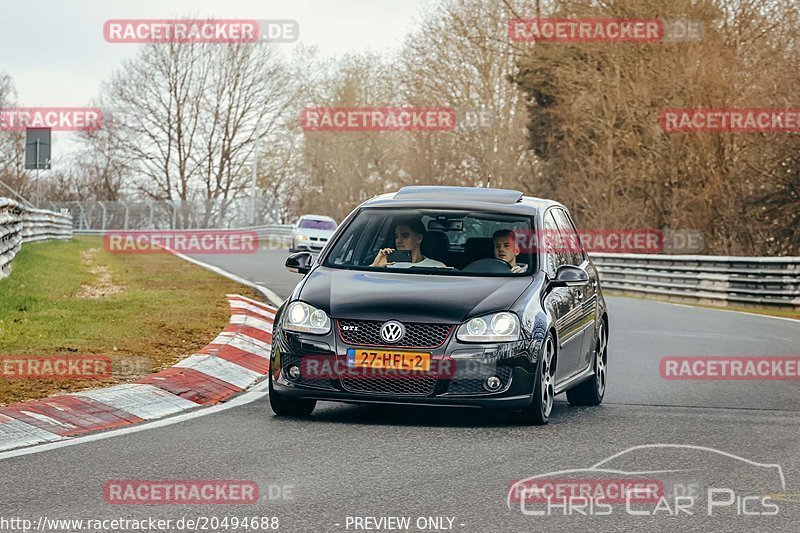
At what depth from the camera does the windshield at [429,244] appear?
1021 cm

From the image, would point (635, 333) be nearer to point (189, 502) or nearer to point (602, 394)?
point (602, 394)

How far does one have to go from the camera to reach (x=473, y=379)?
907 cm

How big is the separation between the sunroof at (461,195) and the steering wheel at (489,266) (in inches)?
24.8

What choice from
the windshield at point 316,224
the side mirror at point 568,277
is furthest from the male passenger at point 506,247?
the windshield at point 316,224

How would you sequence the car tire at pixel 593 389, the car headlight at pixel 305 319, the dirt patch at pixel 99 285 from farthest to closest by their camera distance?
1. the dirt patch at pixel 99 285
2. the car tire at pixel 593 389
3. the car headlight at pixel 305 319

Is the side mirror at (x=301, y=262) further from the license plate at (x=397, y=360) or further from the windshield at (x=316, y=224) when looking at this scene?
the windshield at (x=316, y=224)

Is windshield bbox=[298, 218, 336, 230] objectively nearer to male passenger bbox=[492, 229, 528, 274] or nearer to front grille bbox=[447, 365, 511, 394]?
male passenger bbox=[492, 229, 528, 274]

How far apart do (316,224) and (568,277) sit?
4035 centimetres

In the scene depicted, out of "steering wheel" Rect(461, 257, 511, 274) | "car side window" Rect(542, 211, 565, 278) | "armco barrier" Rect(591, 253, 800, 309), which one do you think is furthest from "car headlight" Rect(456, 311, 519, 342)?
"armco barrier" Rect(591, 253, 800, 309)

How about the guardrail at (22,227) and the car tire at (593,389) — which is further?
the guardrail at (22,227)

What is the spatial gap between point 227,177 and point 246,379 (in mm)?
73458

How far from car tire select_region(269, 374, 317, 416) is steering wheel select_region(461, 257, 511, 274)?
4.80ft

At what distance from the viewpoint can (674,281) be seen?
31.9 meters

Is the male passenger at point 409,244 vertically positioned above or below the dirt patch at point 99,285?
above
